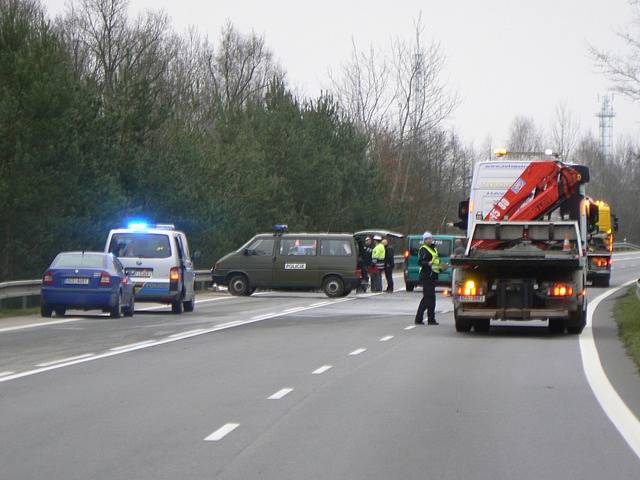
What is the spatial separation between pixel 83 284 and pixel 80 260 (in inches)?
29.4

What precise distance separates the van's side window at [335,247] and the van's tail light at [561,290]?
18.5m

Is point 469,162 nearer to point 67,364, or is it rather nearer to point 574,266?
point 574,266

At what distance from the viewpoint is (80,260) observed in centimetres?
2805

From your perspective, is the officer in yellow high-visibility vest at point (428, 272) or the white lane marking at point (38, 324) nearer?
the white lane marking at point (38, 324)

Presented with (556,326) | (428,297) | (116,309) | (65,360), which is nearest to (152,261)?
(116,309)

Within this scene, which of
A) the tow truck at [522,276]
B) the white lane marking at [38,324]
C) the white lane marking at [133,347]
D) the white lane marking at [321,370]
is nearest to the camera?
the white lane marking at [133,347]

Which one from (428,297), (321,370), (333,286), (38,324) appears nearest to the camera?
(321,370)

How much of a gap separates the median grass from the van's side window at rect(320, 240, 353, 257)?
8876mm

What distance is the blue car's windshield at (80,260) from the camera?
1096 inches

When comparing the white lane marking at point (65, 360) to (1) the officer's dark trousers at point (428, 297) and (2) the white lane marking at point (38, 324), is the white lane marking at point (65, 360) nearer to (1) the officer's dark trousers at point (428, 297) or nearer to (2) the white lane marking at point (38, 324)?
(2) the white lane marking at point (38, 324)

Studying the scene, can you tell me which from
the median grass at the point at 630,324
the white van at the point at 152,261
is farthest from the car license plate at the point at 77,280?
the median grass at the point at 630,324

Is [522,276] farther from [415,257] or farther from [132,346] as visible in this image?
[415,257]

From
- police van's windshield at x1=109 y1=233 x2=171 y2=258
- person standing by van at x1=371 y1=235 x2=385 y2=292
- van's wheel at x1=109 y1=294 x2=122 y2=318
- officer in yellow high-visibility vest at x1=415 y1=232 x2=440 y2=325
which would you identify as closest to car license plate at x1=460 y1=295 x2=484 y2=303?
officer in yellow high-visibility vest at x1=415 y1=232 x2=440 y2=325

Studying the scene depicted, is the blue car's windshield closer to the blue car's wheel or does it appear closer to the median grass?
the blue car's wheel
